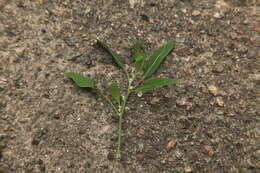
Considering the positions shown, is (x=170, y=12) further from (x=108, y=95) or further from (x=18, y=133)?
(x=18, y=133)

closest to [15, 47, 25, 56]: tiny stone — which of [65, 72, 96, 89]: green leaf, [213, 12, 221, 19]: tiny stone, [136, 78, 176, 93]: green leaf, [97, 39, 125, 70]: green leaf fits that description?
[65, 72, 96, 89]: green leaf

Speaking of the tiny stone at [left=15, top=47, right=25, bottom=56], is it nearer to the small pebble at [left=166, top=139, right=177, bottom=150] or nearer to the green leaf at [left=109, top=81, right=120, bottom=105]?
the green leaf at [left=109, top=81, right=120, bottom=105]

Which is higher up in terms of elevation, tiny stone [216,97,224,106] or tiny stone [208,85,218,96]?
tiny stone [208,85,218,96]

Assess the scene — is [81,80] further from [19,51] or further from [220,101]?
[220,101]

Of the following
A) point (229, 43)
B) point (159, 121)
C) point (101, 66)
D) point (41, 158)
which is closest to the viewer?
point (41, 158)

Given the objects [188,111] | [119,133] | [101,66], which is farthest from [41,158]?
[188,111]

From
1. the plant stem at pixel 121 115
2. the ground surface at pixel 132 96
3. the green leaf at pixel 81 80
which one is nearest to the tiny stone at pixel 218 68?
the ground surface at pixel 132 96

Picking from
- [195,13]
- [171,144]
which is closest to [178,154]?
[171,144]
